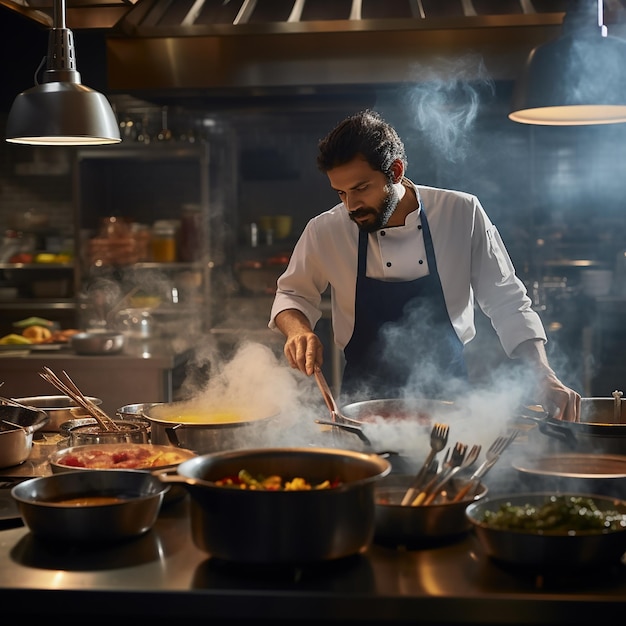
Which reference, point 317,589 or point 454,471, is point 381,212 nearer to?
point 454,471

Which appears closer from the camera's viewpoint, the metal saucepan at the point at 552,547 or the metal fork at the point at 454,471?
the metal saucepan at the point at 552,547

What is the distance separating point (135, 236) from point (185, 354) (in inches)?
67.3

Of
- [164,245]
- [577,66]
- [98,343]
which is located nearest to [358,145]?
[577,66]

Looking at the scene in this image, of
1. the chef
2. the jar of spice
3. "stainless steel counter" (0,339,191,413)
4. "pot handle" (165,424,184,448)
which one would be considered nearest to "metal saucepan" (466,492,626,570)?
"pot handle" (165,424,184,448)

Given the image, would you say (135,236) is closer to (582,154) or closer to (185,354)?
(185,354)

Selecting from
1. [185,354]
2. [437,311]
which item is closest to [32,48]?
[185,354]

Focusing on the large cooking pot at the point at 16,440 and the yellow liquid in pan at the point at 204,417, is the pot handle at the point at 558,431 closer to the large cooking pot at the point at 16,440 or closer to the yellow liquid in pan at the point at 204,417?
the yellow liquid in pan at the point at 204,417

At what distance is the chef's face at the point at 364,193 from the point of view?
308 cm

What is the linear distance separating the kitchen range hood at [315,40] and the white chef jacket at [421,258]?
112cm

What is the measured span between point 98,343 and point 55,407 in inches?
83.5

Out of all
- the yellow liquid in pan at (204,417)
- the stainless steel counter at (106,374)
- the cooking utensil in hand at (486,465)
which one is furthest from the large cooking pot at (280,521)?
the stainless steel counter at (106,374)

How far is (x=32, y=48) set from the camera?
6953mm

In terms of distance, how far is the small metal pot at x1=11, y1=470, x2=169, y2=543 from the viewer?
1.67 metres

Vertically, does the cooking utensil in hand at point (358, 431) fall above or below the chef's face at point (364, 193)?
below
